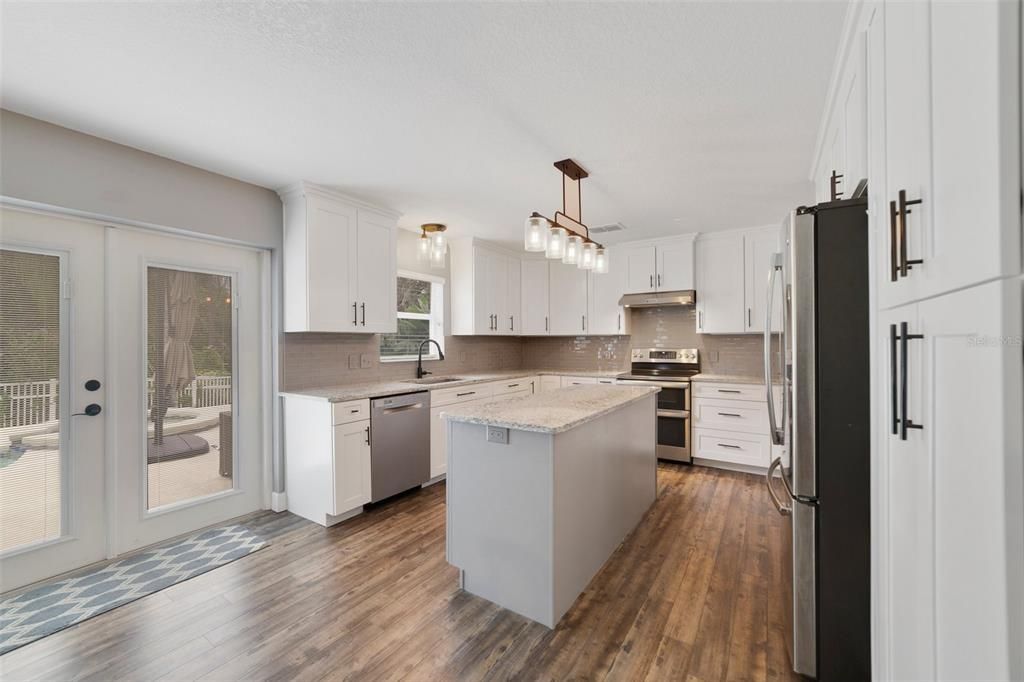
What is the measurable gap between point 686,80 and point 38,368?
3654 millimetres

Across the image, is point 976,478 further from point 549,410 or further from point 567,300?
point 567,300

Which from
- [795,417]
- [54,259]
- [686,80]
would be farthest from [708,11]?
[54,259]

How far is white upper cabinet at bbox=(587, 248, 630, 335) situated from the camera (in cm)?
515

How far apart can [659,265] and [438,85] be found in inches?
139

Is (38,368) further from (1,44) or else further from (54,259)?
(1,44)

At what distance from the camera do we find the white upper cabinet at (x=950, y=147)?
0.54 metres

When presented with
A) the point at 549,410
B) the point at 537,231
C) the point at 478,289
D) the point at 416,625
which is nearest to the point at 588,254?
the point at 537,231

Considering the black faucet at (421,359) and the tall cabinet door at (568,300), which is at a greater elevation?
the tall cabinet door at (568,300)

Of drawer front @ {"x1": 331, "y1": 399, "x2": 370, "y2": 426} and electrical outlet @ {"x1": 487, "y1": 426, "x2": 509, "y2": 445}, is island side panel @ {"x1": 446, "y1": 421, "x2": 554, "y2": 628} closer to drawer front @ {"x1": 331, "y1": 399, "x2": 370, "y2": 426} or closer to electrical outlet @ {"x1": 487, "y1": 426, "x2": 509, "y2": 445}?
electrical outlet @ {"x1": 487, "y1": 426, "x2": 509, "y2": 445}

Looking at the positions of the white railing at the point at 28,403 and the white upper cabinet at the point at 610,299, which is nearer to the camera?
the white railing at the point at 28,403

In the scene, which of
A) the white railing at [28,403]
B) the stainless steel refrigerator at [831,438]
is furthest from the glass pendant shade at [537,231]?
the white railing at [28,403]

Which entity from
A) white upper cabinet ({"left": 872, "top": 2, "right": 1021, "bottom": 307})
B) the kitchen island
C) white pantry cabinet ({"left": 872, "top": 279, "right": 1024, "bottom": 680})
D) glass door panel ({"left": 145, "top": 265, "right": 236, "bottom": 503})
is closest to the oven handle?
the kitchen island

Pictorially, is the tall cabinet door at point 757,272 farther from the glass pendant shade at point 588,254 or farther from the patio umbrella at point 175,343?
the patio umbrella at point 175,343

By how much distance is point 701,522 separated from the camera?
3076mm
